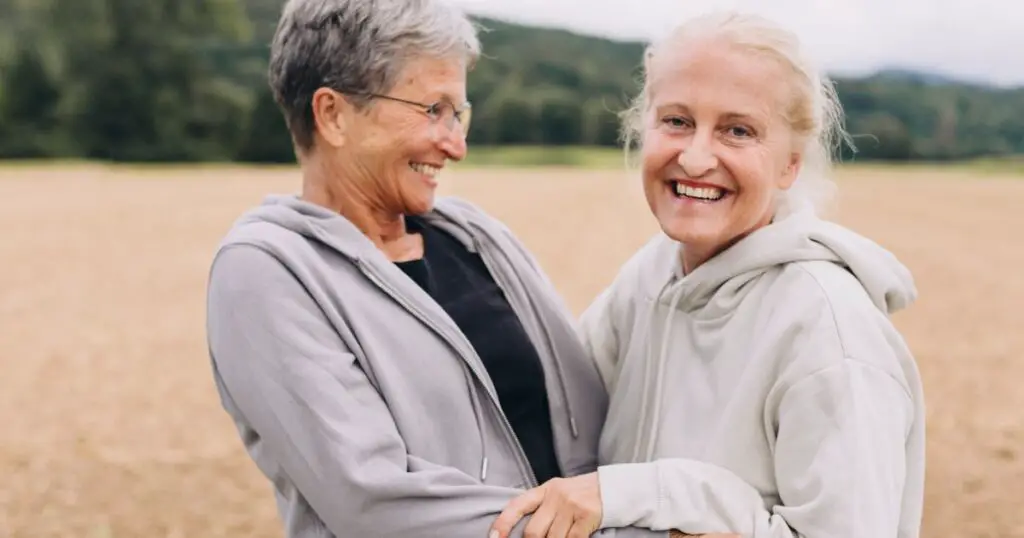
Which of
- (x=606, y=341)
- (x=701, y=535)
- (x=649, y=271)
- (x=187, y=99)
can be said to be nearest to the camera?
(x=701, y=535)

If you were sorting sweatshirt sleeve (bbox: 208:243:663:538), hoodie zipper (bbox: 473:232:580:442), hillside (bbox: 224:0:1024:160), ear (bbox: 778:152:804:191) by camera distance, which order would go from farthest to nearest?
hillside (bbox: 224:0:1024:160), hoodie zipper (bbox: 473:232:580:442), ear (bbox: 778:152:804:191), sweatshirt sleeve (bbox: 208:243:663:538)

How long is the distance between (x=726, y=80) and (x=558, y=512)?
921 mm

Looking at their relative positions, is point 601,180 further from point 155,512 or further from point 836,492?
point 836,492

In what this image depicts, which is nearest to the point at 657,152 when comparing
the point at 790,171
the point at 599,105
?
the point at 790,171

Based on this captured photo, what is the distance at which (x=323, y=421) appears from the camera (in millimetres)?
2061

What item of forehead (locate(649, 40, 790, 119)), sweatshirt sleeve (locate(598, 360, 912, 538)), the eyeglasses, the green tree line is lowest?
the green tree line

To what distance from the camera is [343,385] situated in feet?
6.95

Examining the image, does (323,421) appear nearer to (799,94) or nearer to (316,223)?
(316,223)

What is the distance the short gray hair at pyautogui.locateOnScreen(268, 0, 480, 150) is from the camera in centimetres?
235

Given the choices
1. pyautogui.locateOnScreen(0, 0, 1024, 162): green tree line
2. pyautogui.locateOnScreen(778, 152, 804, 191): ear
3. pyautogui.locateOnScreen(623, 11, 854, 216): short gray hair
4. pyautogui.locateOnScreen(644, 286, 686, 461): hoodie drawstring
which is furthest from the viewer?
pyautogui.locateOnScreen(0, 0, 1024, 162): green tree line

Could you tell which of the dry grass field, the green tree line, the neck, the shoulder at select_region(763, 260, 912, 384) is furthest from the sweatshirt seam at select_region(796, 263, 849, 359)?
the green tree line

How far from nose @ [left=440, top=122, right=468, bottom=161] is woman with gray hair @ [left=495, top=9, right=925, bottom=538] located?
48 centimetres

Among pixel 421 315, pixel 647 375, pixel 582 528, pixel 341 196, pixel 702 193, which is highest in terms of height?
pixel 702 193

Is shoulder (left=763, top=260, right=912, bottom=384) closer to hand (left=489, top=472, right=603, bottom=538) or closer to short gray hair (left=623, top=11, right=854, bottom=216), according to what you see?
short gray hair (left=623, top=11, right=854, bottom=216)
